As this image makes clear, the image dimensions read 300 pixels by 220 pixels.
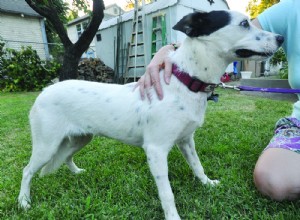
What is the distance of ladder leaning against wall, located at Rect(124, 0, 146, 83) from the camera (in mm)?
9461

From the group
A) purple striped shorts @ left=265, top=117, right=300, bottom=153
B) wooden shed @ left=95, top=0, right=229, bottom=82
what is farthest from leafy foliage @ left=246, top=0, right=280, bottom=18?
purple striped shorts @ left=265, top=117, right=300, bottom=153

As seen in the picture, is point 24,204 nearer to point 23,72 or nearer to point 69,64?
point 69,64

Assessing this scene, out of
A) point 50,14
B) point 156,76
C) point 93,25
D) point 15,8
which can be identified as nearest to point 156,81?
point 156,76

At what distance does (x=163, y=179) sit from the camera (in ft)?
5.42

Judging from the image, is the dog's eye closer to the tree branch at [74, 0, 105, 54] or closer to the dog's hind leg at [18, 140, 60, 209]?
the dog's hind leg at [18, 140, 60, 209]

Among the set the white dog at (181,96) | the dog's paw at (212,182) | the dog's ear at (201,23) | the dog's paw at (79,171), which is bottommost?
the dog's paw at (79,171)

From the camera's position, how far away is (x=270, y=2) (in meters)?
15.0

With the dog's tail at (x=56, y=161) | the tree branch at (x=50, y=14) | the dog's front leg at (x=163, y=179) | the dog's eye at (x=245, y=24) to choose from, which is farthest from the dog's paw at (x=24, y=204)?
the tree branch at (x=50, y=14)

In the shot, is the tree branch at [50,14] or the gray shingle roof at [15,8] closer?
the tree branch at [50,14]

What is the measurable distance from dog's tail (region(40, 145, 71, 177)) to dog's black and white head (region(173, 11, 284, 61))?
1.36 metres

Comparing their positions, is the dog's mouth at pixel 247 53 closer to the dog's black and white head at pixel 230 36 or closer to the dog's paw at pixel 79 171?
the dog's black and white head at pixel 230 36

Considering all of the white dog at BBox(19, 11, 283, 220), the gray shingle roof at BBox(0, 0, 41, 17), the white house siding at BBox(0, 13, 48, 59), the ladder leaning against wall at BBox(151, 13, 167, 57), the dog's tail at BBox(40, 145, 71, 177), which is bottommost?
the dog's tail at BBox(40, 145, 71, 177)

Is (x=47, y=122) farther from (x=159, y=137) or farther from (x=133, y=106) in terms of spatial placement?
(x=159, y=137)

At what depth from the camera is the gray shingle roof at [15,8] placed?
1658 cm
